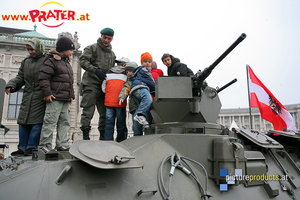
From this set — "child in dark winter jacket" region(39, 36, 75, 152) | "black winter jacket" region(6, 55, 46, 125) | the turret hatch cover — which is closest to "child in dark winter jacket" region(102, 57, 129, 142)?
"child in dark winter jacket" region(39, 36, 75, 152)

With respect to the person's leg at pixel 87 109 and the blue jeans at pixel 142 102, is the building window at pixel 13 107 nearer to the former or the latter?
the person's leg at pixel 87 109

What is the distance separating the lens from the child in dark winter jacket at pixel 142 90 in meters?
4.37

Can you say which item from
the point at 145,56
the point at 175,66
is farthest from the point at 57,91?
the point at 175,66

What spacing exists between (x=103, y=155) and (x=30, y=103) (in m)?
2.53

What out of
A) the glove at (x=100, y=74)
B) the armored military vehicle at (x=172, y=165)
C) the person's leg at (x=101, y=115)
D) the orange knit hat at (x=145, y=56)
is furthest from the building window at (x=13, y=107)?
the armored military vehicle at (x=172, y=165)

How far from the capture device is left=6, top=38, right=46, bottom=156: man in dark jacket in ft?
14.3

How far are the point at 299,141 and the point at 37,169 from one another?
4784 millimetres

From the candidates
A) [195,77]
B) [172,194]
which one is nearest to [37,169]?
[172,194]

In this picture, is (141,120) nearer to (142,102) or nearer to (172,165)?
(142,102)

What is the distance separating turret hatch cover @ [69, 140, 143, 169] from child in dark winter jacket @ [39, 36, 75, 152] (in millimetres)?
1548

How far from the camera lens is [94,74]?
18.1ft

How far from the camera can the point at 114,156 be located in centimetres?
257

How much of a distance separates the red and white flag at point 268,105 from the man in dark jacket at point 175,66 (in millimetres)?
5956

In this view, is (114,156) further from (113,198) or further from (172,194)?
(172,194)
